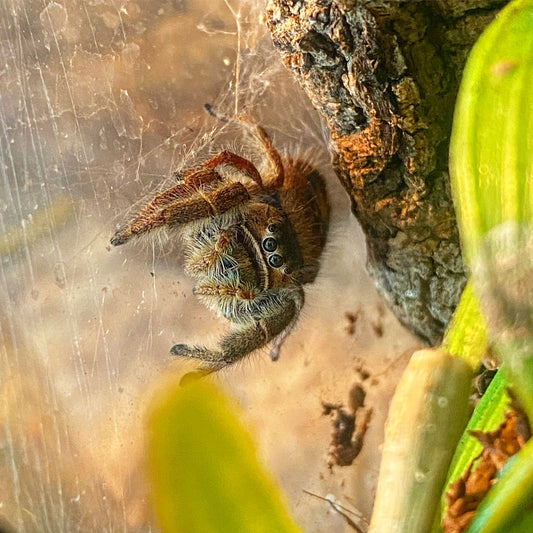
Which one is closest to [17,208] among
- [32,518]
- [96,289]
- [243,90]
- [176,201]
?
[96,289]

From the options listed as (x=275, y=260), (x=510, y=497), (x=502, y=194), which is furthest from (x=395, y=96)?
(x=510, y=497)

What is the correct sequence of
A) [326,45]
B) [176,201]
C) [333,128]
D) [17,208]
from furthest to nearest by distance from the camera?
[17,208], [176,201], [333,128], [326,45]

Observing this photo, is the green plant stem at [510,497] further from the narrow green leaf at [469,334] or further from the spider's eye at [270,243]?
the spider's eye at [270,243]

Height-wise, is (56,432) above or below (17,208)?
below

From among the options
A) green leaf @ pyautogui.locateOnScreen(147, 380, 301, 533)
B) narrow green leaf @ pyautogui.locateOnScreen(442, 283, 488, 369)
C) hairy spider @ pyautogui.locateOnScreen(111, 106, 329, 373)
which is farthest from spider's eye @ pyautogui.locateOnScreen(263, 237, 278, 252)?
narrow green leaf @ pyautogui.locateOnScreen(442, 283, 488, 369)

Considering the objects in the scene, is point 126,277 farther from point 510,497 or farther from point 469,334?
point 510,497

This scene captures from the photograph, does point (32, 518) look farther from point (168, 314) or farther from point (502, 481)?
point (502, 481)

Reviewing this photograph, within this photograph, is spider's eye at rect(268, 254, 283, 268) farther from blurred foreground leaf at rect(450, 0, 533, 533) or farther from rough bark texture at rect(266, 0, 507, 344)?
blurred foreground leaf at rect(450, 0, 533, 533)

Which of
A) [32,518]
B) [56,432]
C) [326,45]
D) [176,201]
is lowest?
[32,518]

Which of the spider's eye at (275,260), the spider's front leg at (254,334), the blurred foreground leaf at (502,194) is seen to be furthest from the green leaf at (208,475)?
the blurred foreground leaf at (502,194)
